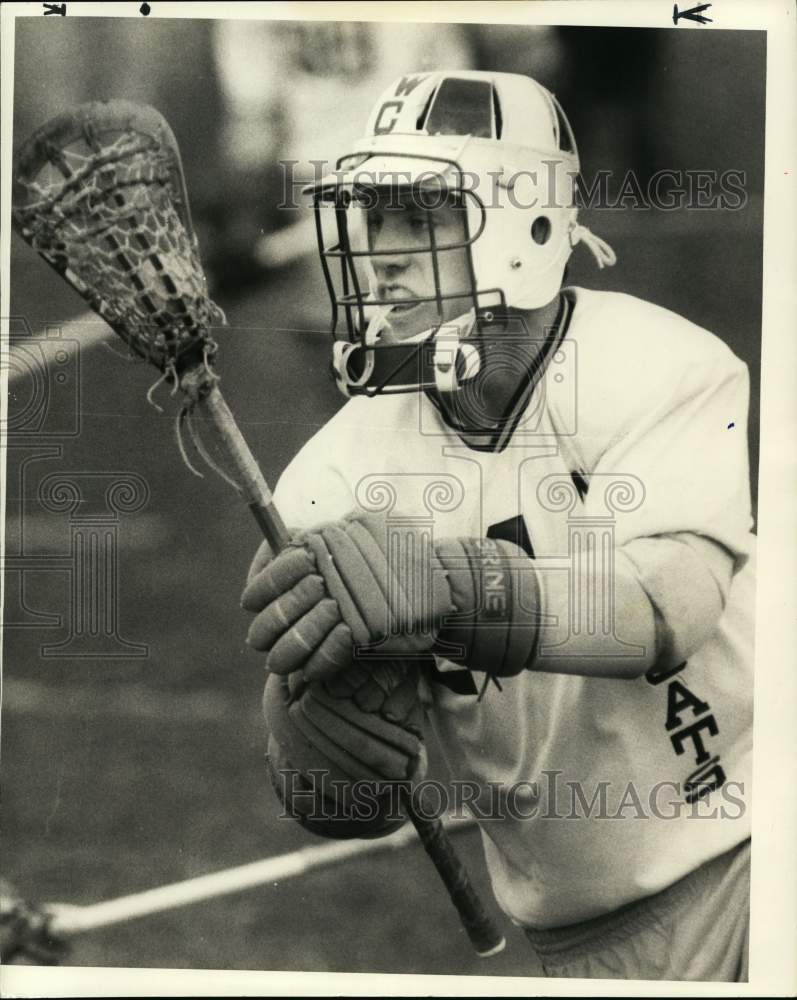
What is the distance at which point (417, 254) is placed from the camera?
344 cm

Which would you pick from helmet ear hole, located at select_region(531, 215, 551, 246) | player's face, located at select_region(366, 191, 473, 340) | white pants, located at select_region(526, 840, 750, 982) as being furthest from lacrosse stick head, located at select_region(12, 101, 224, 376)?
white pants, located at select_region(526, 840, 750, 982)

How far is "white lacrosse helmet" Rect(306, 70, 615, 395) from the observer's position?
11.2 feet

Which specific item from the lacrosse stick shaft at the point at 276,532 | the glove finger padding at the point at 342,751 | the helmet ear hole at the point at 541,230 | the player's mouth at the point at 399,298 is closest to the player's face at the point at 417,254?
the player's mouth at the point at 399,298

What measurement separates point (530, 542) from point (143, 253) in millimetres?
1070

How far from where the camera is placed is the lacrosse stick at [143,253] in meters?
3.37

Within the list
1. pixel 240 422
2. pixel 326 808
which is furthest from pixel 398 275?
pixel 326 808

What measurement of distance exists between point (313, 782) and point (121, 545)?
70cm

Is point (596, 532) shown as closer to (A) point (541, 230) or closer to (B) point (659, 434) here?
(B) point (659, 434)

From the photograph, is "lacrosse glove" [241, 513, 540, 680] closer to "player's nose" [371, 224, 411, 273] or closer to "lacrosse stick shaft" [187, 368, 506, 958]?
"lacrosse stick shaft" [187, 368, 506, 958]

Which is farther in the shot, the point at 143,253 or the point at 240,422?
the point at 240,422

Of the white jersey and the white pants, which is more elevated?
the white jersey

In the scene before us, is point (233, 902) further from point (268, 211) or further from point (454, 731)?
point (268, 211)

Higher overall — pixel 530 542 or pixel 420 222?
pixel 420 222

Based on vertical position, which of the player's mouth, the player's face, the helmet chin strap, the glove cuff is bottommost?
the glove cuff
